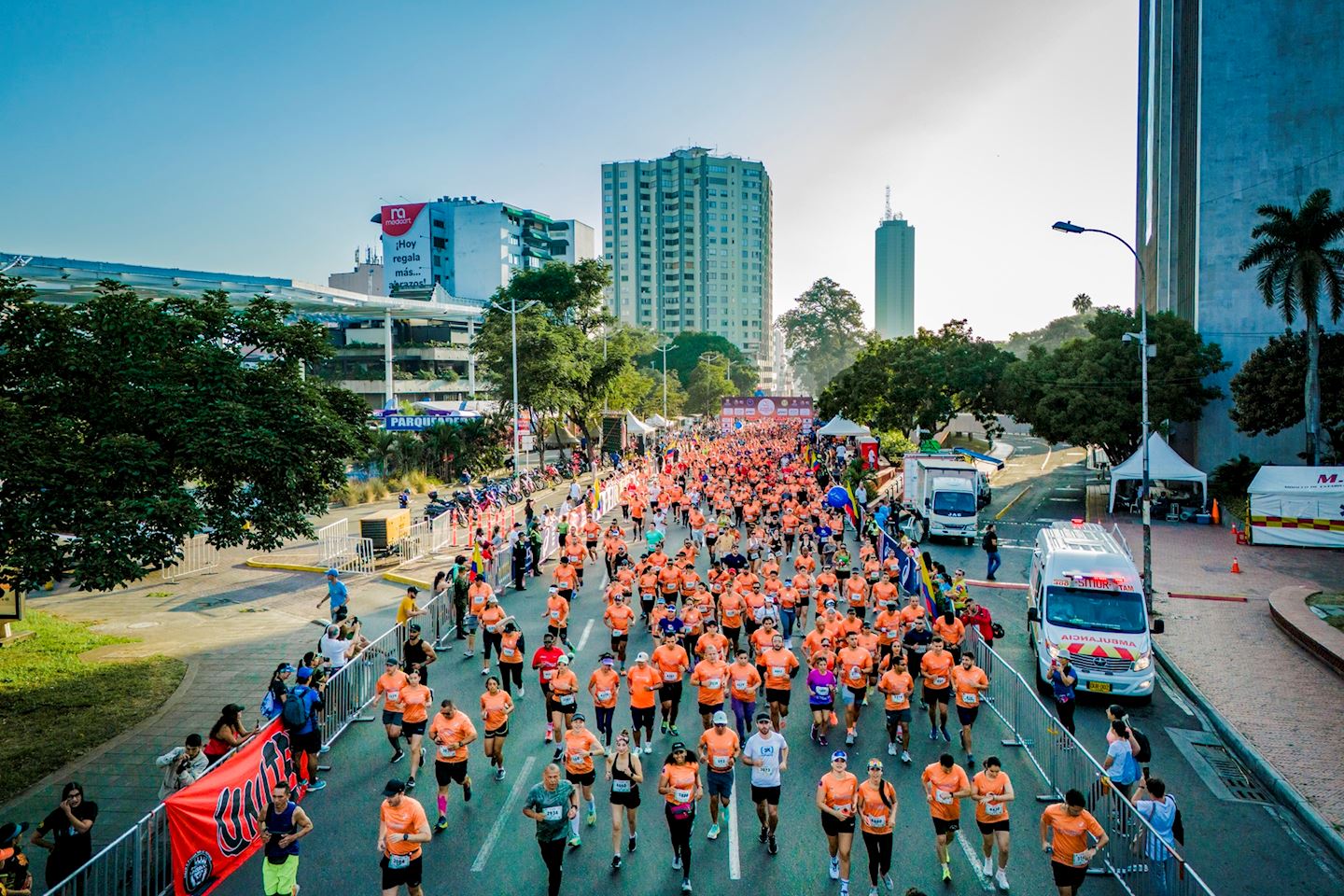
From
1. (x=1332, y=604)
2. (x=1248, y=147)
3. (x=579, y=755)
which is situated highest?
(x=1248, y=147)

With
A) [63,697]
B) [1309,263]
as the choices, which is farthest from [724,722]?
[1309,263]

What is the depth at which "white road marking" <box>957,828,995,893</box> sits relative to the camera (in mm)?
7764

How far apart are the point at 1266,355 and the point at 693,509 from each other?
24736mm

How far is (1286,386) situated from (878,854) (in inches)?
1308

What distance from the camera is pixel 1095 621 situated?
42.5 ft

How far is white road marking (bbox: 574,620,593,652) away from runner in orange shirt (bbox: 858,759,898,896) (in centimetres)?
805

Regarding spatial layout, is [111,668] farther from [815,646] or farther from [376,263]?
[376,263]

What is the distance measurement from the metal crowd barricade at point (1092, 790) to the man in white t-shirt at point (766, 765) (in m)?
3.05

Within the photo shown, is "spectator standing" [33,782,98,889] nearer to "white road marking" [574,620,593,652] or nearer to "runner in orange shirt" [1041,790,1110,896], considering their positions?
"runner in orange shirt" [1041,790,1110,896]

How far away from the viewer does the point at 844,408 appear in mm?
59625

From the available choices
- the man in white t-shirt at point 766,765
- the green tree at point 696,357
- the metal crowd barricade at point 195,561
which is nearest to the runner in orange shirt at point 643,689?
the man in white t-shirt at point 766,765

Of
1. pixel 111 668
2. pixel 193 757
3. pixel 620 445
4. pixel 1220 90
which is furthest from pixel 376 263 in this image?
pixel 193 757

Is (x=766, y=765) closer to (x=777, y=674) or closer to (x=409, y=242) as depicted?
(x=777, y=674)

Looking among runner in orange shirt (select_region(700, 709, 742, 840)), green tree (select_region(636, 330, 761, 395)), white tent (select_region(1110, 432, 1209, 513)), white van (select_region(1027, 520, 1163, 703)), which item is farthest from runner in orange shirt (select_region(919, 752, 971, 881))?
green tree (select_region(636, 330, 761, 395))
